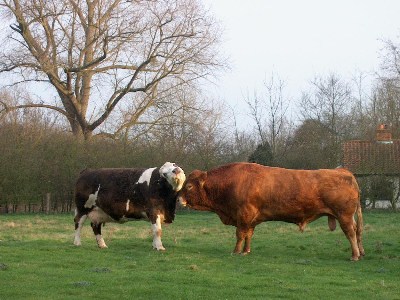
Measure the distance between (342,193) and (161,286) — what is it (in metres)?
5.99

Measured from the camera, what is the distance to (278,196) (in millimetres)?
15352

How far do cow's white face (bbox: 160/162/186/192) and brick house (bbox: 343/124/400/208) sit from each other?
1189 inches

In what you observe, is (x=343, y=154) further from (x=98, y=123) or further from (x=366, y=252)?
(x=366, y=252)

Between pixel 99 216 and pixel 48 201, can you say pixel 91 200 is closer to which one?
pixel 99 216

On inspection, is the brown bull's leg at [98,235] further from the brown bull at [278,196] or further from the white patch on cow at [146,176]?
the brown bull at [278,196]

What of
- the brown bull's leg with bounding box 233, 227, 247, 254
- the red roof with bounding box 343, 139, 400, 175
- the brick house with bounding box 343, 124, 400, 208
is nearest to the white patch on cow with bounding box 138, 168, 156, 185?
the brown bull's leg with bounding box 233, 227, 247, 254

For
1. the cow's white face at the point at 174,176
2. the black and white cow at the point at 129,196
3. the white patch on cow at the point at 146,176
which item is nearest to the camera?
the cow's white face at the point at 174,176

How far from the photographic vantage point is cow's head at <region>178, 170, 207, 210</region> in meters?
15.9

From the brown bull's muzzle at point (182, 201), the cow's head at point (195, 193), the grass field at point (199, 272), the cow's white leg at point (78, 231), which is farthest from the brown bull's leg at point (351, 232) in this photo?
the cow's white leg at point (78, 231)

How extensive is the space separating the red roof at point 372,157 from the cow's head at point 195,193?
1277 inches

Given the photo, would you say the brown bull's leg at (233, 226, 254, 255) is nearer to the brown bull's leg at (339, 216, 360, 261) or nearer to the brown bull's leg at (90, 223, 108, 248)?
the brown bull's leg at (339, 216, 360, 261)

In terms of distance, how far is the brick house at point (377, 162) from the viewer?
4506 centimetres

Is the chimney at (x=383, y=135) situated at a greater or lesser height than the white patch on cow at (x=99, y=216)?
greater

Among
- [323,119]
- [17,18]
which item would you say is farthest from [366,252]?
[323,119]
